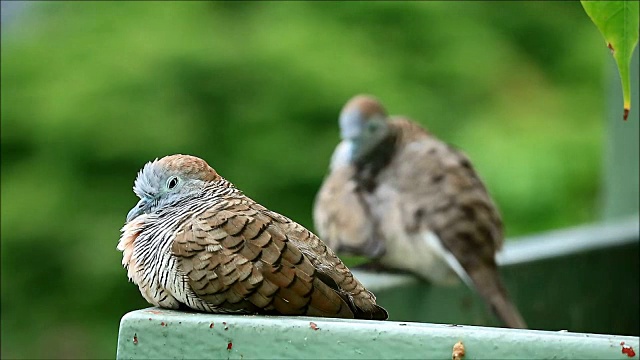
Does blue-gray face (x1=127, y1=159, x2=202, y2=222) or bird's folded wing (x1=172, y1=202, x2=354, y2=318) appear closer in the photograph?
bird's folded wing (x1=172, y1=202, x2=354, y2=318)

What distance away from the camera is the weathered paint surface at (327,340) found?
155 cm

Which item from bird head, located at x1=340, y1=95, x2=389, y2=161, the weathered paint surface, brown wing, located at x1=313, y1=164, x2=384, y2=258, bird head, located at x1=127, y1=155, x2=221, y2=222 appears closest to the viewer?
the weathered paint surface

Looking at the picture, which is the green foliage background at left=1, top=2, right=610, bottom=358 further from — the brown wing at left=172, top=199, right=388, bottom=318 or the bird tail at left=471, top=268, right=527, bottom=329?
the brown wing at left=172, top=199, right=388, bottom=318

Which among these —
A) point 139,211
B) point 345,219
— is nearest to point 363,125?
point 345,219

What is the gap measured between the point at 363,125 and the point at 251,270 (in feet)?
8.48

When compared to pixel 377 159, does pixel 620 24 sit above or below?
above

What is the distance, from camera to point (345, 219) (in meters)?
4.33

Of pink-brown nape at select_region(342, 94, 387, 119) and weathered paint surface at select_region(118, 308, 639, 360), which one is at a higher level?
pink-brown nape at select_region(342, 94, 387, 119)

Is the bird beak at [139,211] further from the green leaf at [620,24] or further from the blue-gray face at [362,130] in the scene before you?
the blue-gray face at [362,130]

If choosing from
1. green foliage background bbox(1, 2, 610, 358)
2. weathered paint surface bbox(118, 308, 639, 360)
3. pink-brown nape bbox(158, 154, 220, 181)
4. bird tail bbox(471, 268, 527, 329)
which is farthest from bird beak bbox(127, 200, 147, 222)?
green foliage background bbox(1, 2, 610, 358)

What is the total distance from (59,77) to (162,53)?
603 millimetres

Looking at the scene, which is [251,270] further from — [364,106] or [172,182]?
[364,106]

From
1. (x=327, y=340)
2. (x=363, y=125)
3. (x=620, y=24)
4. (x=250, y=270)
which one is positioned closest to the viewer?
(x=620, y=24)

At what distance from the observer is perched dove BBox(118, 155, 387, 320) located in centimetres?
194
